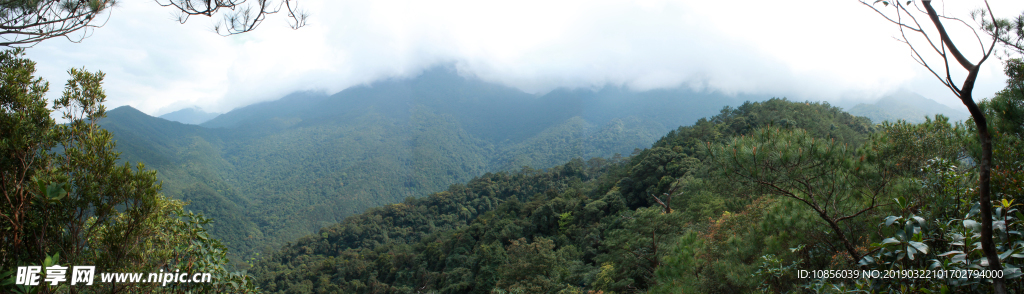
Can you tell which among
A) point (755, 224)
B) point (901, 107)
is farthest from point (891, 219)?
point (901, 107)

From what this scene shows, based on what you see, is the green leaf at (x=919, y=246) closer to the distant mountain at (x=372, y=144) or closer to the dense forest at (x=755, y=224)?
the dense forest at (x=755, y=224)

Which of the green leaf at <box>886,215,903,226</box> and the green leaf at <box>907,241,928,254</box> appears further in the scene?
the green leaf at <box>886,215,903,226</box>

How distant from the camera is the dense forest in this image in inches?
102

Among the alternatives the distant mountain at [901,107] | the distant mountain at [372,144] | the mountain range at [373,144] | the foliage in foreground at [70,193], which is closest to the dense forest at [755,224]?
the foliage in foreground at [70,193]

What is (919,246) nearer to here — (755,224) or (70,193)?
(755,224)

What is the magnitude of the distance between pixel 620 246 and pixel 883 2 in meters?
11.8

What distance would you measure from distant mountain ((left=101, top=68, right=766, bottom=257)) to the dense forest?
4289cm

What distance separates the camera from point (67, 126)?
120 inches

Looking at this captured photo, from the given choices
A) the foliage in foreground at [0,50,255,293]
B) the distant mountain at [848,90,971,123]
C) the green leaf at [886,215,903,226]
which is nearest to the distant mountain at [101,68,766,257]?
the distant mountain at [848,90,971,123]

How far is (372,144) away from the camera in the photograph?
11812 centimetres

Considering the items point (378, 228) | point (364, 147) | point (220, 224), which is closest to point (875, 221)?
point (378, 228)

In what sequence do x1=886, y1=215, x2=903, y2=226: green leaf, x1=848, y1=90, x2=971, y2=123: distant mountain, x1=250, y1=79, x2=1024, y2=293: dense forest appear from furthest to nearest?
x1=848, y1=90, x2=971, y2=123: distant mountain
x1=250, y1=79, x2=1024, y2=293: dense forest
x1=886, y1=215, x2=903, y2=226: green leaf

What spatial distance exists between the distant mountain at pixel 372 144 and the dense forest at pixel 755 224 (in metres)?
42.9

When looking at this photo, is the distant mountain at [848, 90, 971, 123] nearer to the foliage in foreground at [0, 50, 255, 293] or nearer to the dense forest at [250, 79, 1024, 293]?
the dense forest at [250, 79, 1024, 293]
